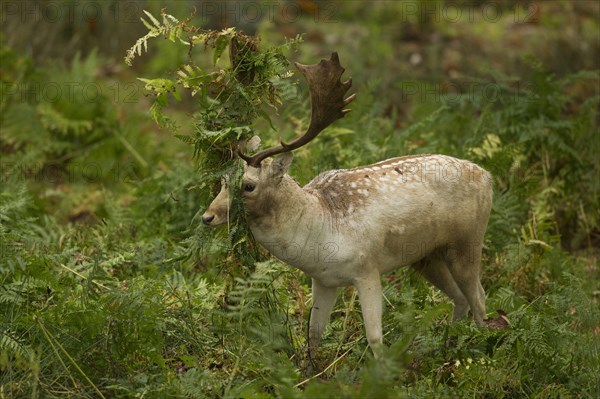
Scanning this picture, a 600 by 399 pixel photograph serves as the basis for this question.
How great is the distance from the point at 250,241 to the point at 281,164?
545 mm

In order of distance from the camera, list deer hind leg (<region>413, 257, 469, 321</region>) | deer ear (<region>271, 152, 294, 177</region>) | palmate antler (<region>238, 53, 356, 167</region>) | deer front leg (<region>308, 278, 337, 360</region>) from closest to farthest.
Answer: palmate antler (<region>238, 53, 356, 167</region>) → deer ear (<region>271, 152, 294, 177</region>) → deer front leg (<region>308, 278, 337, 360</region>) → deer hind leg (<region>413, 257, 469, 321</region>)

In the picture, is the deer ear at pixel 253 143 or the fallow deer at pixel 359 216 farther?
the deer ear at pixel 253 143

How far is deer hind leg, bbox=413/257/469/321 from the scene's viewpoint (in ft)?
20.8

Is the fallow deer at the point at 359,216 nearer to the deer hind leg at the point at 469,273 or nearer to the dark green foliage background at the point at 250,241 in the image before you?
the deer hind leg at the point at 469,273

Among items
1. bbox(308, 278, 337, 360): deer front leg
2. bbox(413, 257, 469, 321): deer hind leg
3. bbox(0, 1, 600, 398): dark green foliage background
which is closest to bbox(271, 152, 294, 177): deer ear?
bbox(0, 1, 600, 398): dark green foliage background

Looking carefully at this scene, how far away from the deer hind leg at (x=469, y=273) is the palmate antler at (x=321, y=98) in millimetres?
1438

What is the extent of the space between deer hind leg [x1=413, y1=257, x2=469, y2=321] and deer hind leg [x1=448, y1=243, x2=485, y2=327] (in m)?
0.09

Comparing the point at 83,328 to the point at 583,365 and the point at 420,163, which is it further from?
the point at 583,365

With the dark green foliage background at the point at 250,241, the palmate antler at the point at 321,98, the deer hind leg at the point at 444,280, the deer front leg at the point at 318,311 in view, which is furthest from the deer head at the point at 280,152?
the deer hind leg at the point at 444,280

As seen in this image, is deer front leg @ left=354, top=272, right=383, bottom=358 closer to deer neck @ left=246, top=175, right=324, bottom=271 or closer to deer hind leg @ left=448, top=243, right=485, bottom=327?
deer neck @ left=246, top=175, right=324, bottom=271

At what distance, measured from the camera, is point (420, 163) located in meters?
6.03

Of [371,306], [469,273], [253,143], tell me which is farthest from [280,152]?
[469,273]

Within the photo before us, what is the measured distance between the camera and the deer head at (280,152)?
536cm

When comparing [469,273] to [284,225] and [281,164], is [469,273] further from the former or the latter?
[281,164]
